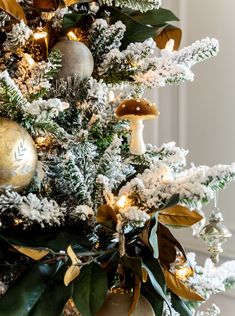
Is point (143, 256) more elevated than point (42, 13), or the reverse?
point (42, 13)

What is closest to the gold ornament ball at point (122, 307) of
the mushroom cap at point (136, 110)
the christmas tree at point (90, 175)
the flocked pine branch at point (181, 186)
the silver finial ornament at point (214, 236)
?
the christmas tree at point (90, 175)

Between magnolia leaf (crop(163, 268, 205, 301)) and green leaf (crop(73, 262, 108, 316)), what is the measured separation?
87mm

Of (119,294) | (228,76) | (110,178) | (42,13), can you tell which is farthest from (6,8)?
(228,76)

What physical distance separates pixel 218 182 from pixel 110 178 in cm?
15

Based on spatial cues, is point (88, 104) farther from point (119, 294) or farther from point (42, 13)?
point (119, 294)

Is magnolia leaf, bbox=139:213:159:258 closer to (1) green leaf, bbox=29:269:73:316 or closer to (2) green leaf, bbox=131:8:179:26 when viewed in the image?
(1) green leaf, bbox=29:269:73:316

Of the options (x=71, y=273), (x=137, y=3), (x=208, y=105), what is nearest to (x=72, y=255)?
(x=71, y=273)

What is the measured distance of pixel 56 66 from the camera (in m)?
0.52

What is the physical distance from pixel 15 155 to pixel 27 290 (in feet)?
0.46

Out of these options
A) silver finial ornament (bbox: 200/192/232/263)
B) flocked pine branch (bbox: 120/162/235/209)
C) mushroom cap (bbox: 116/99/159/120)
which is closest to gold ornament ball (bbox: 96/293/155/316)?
flocked pine branch (bbox: 120/162/235/209)

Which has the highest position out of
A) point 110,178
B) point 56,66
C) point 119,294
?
point 56,66

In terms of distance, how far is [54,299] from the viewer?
46cm

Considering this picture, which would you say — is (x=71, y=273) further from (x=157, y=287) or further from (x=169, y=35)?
(x=169, y=35)

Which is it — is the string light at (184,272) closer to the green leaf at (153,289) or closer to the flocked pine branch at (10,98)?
the green leaf at (153,289)
